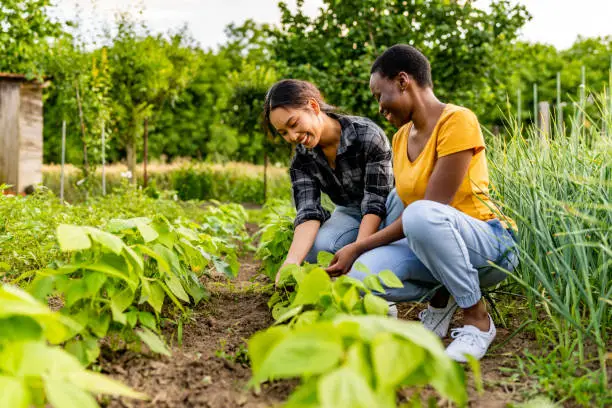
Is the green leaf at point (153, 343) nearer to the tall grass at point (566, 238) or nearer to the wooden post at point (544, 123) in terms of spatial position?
the tall grass at point (566, 238)

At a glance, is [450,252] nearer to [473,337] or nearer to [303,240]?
[473,337]

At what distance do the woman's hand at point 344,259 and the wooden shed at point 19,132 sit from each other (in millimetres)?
6294

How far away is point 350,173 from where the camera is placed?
102 inches

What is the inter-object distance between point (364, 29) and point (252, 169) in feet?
25.9

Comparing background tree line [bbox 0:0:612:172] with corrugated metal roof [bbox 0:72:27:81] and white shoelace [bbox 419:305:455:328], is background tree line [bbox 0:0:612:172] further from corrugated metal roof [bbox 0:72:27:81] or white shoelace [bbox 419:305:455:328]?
white shoelace [bbox 419:305:455:328]

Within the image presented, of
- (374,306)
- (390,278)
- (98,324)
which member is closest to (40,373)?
(98,324)

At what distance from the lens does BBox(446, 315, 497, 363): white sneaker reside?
5.48 ft

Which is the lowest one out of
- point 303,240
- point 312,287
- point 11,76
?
point 303,240

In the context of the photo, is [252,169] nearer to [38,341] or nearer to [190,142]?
[190,142]

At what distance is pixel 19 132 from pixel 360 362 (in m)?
7.63

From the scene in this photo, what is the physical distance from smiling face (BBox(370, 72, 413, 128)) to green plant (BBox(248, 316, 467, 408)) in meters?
1.14

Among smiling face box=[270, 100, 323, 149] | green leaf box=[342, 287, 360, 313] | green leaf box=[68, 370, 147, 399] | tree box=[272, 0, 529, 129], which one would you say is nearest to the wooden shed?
tree box=[272, 0, 529, 129]

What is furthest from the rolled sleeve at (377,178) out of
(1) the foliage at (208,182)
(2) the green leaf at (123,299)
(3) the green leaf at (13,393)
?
(1) the foliage at (208,182)

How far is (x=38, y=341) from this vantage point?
99 centimetres
